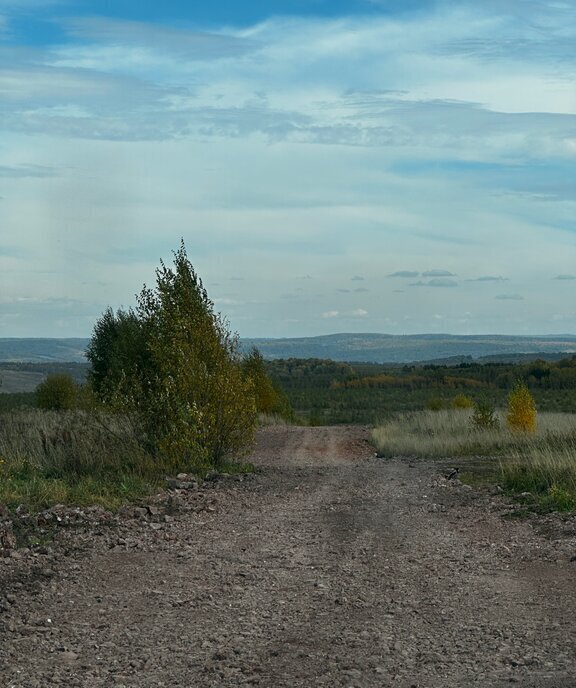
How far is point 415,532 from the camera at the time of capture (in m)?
11.6

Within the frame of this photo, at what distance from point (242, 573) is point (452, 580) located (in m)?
1.99

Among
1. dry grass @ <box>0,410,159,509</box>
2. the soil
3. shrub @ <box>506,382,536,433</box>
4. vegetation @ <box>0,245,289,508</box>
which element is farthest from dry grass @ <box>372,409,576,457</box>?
the soil

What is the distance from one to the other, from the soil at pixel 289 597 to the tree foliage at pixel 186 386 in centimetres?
402

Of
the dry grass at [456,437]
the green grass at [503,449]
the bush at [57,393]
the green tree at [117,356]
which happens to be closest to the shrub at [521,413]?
the dry grass at [456,437]

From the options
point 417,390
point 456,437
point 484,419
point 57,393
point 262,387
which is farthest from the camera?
point 417,390

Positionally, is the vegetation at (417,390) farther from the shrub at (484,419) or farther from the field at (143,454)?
the shrub at (484,419)

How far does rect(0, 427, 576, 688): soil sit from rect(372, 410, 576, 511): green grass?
4.66ft

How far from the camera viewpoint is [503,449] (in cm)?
2534

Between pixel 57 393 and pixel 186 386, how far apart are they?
31.6 metres

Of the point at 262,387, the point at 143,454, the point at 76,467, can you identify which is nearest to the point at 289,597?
the point at 76,467

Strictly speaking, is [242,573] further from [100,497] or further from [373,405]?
[373,405]

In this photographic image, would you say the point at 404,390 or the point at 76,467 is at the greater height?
the point at 76,467

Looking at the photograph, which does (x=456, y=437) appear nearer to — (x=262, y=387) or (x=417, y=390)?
(x=262, y=387)

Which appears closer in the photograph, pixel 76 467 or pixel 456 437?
pixel 76 467
